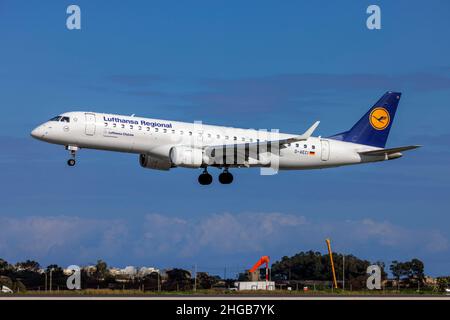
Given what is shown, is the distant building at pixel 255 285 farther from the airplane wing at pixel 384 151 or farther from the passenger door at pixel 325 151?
the airplane wing at pixel 384 151

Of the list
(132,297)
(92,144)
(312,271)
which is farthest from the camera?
(312,271)

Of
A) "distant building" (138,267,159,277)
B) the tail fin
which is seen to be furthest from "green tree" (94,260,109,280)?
the tail fin

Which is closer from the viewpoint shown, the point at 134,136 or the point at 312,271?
the point at 134,136

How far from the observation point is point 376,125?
81250 millimetres

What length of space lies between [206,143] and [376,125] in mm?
16787

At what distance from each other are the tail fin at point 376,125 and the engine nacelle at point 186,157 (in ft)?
45.7

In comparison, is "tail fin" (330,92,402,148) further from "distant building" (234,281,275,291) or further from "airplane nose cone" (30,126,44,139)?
"airplane nose cone" (30,126,44,139)

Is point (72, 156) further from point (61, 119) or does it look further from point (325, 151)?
point (325, 151)

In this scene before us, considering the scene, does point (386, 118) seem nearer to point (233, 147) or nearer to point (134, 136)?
point (233, 147)
